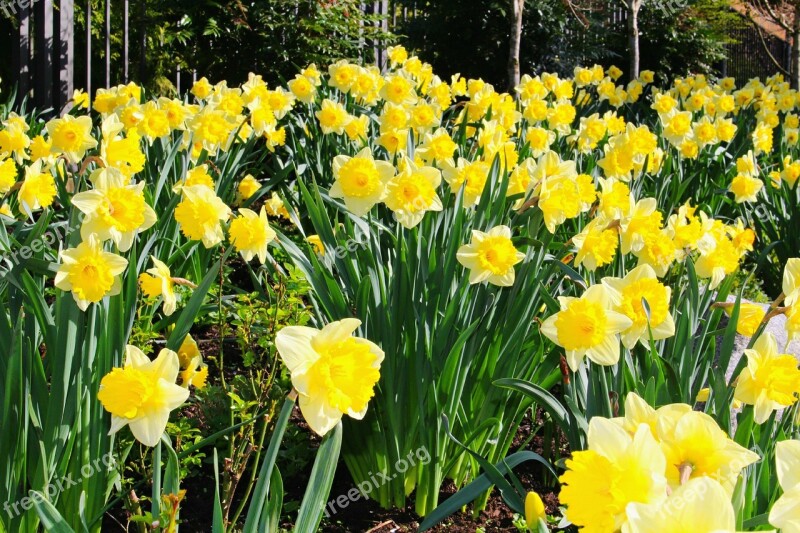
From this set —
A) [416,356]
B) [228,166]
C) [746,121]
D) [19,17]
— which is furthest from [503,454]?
[19,17]

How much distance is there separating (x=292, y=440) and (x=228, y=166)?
178 centimetres

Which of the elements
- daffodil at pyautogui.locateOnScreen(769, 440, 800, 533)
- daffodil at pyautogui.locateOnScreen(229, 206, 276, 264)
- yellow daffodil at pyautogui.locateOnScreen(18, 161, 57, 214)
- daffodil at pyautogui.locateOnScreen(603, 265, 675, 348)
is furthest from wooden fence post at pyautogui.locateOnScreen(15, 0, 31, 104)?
daffodil at pyautogui.locateOnScreen(769, 440, 800, 533)

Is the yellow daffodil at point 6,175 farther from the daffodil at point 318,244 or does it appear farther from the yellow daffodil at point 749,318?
the yellow daffodil at point 749,318

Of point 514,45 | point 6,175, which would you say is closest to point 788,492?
point 6,175

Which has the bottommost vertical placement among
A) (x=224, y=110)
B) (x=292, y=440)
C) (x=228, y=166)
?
(x=292, y=440)

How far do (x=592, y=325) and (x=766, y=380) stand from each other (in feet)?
1.05

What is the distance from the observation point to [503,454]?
227cm

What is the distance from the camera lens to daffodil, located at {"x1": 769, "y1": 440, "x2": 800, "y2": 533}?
2.94ft

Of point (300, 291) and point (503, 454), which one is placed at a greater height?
point (300, 291)

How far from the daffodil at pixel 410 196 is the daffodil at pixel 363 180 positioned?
0.03m

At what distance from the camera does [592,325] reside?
Result: 5.20ft

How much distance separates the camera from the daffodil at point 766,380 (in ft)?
4.94

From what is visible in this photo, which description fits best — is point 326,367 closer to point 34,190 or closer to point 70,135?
point 34,190

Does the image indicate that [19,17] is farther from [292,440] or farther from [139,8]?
[292,440]
